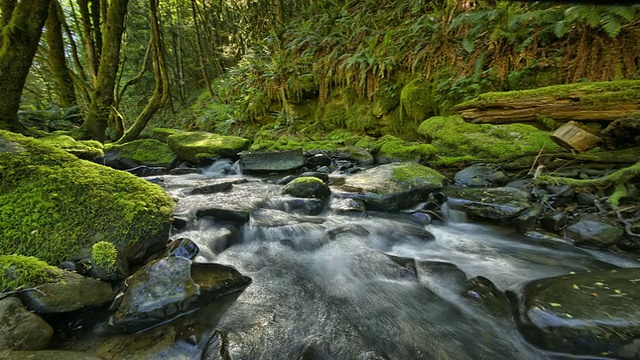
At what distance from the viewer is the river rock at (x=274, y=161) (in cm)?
625

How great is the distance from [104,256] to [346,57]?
9494 millimetres

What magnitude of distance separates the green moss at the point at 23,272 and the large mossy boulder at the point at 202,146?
570cm

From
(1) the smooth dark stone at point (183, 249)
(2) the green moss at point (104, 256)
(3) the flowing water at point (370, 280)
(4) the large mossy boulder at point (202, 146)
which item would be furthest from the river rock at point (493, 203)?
(4) the large mossy boulder at point (202, 146)

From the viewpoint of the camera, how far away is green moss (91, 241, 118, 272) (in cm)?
193

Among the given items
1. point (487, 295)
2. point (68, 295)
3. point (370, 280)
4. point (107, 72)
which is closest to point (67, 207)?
point (68, 295)

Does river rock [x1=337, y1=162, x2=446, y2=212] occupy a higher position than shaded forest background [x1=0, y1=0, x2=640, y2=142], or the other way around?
shaded forest background [x1=0, y1=0, x2=640, y2=142]

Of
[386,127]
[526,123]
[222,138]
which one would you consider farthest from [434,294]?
[222,138]

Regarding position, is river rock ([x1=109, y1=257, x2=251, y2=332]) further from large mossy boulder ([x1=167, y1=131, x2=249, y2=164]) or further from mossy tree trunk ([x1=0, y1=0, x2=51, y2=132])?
large mossy boulder ([x1=167, y1=131, x2=249, y2=164])

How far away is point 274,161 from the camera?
6.36 m

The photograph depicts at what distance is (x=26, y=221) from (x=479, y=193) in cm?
483

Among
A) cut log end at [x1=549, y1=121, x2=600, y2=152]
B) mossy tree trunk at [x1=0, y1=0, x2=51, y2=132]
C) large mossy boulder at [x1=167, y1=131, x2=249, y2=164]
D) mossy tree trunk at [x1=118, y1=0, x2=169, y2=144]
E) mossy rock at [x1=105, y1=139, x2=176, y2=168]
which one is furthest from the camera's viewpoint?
mossy tree trunk at [x1=118, y1=0, x2=169, y2=144]

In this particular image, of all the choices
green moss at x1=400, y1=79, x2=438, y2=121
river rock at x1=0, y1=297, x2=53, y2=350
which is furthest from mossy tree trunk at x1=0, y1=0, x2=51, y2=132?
green moss at x1=400, y1=79, x2=438, y2=121

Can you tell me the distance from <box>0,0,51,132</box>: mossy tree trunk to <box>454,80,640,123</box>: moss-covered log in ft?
26.5

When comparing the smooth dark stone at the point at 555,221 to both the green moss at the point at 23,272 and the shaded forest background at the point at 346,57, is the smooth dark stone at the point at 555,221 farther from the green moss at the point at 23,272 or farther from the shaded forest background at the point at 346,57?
the green moss at the point at 23,272
